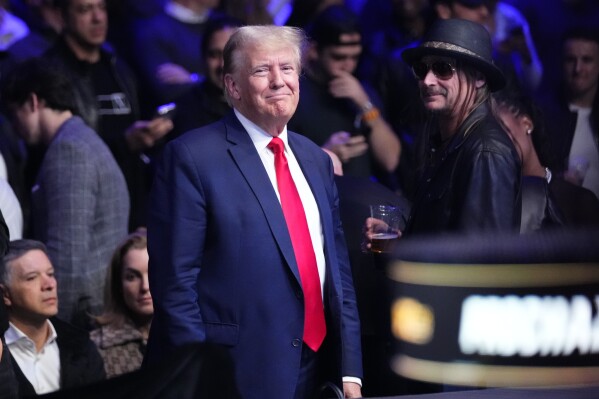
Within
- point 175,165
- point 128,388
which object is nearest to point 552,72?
point 175,165

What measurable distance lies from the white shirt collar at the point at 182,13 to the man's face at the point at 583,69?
2.47 meters

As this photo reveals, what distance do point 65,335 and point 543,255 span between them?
3.97 meters

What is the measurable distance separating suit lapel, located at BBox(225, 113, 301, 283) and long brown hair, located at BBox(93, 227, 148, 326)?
2.02 meters

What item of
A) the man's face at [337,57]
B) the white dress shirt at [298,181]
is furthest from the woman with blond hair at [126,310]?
the white dress shirt at [298,181]

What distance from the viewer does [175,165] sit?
4406mm

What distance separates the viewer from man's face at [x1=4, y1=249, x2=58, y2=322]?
599cm

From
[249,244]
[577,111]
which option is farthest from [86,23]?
[249,244]

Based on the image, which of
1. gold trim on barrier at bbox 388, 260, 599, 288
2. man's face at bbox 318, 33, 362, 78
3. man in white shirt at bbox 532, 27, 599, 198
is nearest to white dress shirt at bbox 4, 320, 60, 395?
man's face at bbox 318, 33, 362, 78

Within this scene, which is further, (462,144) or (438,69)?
(438,69)

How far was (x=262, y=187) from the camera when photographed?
175 inches

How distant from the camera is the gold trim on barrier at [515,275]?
250 cm

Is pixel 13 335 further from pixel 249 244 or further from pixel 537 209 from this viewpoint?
pixel 537 209

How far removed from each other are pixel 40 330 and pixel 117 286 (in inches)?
20.8

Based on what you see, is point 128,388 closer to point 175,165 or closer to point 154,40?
point 175,165
